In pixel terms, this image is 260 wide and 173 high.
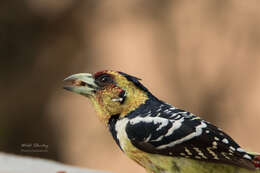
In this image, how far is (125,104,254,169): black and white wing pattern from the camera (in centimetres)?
219

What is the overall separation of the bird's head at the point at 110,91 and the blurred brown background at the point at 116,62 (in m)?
3.93

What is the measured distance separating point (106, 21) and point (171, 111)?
15.7ft

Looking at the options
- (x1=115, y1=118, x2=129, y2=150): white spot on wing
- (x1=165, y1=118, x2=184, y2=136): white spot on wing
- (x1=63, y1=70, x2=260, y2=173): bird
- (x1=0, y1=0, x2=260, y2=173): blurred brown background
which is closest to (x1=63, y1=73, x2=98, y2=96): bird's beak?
(x1=63, y1=70, x2=260, y2=173): bird

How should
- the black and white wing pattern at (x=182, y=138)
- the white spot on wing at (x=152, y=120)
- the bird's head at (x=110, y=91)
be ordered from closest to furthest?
the black and white wing pattern at (x=182, y=138)
the white spot on wing at (x=152, y=120)
the bird's head at (x=110, y=91)

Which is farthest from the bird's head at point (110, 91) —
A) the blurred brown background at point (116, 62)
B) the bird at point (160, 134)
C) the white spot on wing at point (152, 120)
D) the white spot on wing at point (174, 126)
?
the blurred brown background at point (116, 62)

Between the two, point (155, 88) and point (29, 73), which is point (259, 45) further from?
point (29, 73)

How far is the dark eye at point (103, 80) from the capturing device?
2576 mm

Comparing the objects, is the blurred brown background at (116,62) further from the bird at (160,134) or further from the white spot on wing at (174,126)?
the white spot on wing at (174,126)

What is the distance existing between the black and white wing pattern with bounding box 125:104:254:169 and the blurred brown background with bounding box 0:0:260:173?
4.20 m

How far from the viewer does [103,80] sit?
2590 mm

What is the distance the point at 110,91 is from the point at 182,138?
498 millimetres

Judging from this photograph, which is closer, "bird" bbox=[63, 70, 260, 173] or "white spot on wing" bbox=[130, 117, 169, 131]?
"bird" bbox=[63, 70, 260, 173]

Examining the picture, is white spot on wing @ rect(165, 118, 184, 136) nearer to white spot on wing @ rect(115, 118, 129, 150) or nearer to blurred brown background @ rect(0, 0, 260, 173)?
white spot on wing @ rect(115, 118, 129, 150)

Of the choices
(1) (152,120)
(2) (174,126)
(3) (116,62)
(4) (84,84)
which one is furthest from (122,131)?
(3) (116,62)
